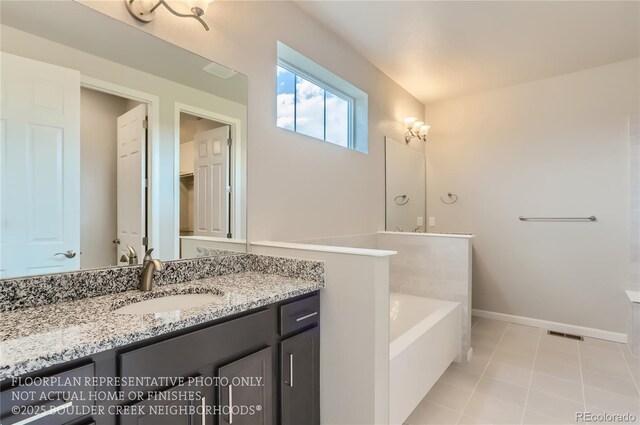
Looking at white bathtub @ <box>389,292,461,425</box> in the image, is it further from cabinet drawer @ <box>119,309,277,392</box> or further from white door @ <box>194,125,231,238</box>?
white door @ <box>194,125,231,238</box>

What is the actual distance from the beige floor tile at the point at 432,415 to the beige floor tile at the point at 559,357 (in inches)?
49.6

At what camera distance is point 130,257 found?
1.33 meters

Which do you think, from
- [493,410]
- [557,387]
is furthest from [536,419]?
[557,387]

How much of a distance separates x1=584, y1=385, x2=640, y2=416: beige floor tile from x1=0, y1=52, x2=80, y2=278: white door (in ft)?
9.65

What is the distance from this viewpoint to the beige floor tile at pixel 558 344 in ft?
9.00

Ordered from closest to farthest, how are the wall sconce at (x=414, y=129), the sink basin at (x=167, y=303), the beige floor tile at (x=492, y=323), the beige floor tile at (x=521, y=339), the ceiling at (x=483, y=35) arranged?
1. the sink basin at (x=167, y=303)
2. the ceiling at (x=483, y=35)
3. the beige floor tile at (x=521, y=339)
4. the beige floor tile at (x=492, y=323)
5. the wall sconce at (x=414, y=129)

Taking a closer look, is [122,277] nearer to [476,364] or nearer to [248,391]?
[248,391]

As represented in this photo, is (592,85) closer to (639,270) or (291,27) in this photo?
(639,270)

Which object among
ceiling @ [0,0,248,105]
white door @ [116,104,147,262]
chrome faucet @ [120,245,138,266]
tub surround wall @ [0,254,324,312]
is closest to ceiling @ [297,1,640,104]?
ceiling @ [0,0,248,105]

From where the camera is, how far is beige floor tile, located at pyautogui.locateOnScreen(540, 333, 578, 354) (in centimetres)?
274

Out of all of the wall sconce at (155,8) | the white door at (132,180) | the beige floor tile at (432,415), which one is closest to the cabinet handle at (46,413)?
the white door at (132,180)

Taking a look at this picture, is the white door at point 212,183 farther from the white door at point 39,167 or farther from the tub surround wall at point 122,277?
the white door at point 39,167

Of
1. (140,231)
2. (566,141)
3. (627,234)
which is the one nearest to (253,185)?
(140,231)

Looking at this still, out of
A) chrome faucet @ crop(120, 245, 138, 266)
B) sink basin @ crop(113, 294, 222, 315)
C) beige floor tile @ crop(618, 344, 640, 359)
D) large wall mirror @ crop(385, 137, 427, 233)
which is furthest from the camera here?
large wall mirror @ crop(385, 137, 427, 233)
